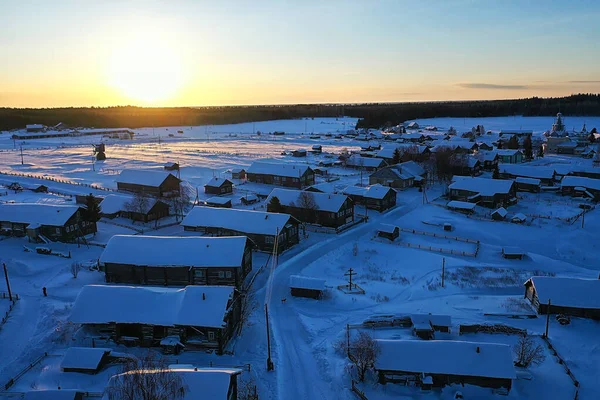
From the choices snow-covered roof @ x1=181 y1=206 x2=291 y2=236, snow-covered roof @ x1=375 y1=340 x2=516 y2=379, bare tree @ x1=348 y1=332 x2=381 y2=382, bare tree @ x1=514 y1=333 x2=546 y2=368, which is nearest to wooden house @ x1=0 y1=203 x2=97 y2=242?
snow-covered roof @ x1=181 y1=206 x2=291 y2=236

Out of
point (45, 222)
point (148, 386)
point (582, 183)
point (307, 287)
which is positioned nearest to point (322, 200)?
point (307, 287)

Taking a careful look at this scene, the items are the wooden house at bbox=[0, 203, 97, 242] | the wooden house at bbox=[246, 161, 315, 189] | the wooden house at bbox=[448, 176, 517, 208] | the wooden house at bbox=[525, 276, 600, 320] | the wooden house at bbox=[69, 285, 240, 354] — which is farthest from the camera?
the wooden house at bbox=[246, 161, 315, 189]

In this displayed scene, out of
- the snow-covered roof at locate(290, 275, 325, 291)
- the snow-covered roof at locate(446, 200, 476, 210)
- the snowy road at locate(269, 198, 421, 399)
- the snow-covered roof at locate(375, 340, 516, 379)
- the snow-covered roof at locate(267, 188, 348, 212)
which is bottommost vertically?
the snowy road at locate(269, 198, 421, 399)

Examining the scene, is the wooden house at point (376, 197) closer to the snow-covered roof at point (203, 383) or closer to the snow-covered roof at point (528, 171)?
the snow-covered roof at point (528, 171)

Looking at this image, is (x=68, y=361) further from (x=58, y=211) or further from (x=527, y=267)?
(x=527, y=267)

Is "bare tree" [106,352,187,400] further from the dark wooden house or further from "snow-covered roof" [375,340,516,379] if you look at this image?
the dark wooden house

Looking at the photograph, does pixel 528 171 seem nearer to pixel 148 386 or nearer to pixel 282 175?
pixel 282 175

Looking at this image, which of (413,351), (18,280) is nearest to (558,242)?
(413,351)
